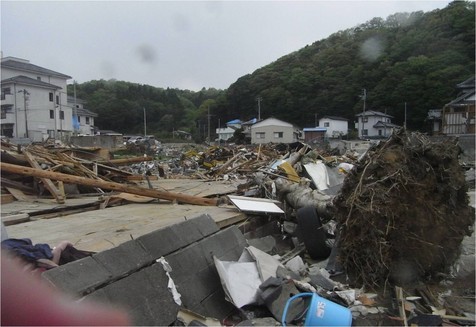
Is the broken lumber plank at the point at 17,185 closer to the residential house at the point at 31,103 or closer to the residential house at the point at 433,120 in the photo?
the residential house at the point at 31,103

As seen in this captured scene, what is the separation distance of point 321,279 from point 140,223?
8.71ft

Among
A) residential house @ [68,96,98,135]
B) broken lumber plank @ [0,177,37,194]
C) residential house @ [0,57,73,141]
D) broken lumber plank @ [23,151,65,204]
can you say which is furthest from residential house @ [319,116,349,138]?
broken lumber plank @ [0,177,37,194]

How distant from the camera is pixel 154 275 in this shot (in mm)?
3504

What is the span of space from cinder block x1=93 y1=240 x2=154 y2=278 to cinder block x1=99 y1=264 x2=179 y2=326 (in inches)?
2.7

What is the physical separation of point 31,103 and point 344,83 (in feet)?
138

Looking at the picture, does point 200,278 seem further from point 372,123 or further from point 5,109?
point 372,123

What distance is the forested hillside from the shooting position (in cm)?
4528

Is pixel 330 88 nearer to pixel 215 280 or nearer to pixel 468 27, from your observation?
pixel 468 27

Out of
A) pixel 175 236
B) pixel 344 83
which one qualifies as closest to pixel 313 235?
pixel 175 236

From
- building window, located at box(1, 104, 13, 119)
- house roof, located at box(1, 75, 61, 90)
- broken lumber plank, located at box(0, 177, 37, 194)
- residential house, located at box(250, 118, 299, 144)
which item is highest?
house roof, located at box(1, 75, 61, 90)

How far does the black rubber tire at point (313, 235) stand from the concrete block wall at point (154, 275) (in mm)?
1471

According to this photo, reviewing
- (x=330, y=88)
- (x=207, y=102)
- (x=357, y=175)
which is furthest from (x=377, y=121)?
(x=357, y=175)

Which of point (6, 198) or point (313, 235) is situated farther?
point (6, 198)

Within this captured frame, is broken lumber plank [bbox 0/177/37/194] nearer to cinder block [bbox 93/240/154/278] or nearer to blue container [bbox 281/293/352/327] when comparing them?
cinder block [bbox 93/240/154/278]
